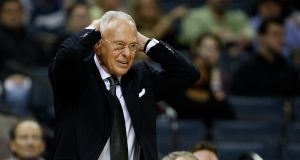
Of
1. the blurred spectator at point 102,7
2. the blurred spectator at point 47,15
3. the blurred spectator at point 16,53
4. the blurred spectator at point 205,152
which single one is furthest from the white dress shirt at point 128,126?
the blurred spectator at point 47,15

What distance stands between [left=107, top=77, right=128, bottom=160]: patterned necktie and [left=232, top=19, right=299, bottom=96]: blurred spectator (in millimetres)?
4906

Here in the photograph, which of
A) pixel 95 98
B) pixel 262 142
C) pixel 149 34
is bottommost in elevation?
pixel 262 142

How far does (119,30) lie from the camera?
5215 millimetres

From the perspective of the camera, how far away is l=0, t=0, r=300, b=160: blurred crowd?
9.60 meters

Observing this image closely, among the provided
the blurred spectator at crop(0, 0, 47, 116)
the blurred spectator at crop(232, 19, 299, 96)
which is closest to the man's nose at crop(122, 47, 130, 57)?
the blurred spectator at crop(0, 0, 47, 116)

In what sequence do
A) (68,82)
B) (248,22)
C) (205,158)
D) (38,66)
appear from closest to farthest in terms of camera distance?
(68,82)
(205,158)
(38,66)
(248,22)

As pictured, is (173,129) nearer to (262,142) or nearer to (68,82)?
(262,142)

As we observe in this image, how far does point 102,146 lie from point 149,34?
5542 millimetres

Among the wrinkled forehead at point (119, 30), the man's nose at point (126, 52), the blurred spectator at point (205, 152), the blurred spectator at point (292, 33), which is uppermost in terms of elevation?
the blurred spectator at point (292, 33)

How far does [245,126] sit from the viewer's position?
31.5 ft

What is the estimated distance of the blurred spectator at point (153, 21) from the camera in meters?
10.7

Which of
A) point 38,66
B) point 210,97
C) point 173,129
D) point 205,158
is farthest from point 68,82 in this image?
point 38,66

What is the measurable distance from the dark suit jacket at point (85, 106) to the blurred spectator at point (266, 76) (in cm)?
477

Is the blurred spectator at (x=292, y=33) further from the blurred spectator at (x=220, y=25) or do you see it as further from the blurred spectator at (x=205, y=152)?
the blurred spectator at (x=205, y=152)
